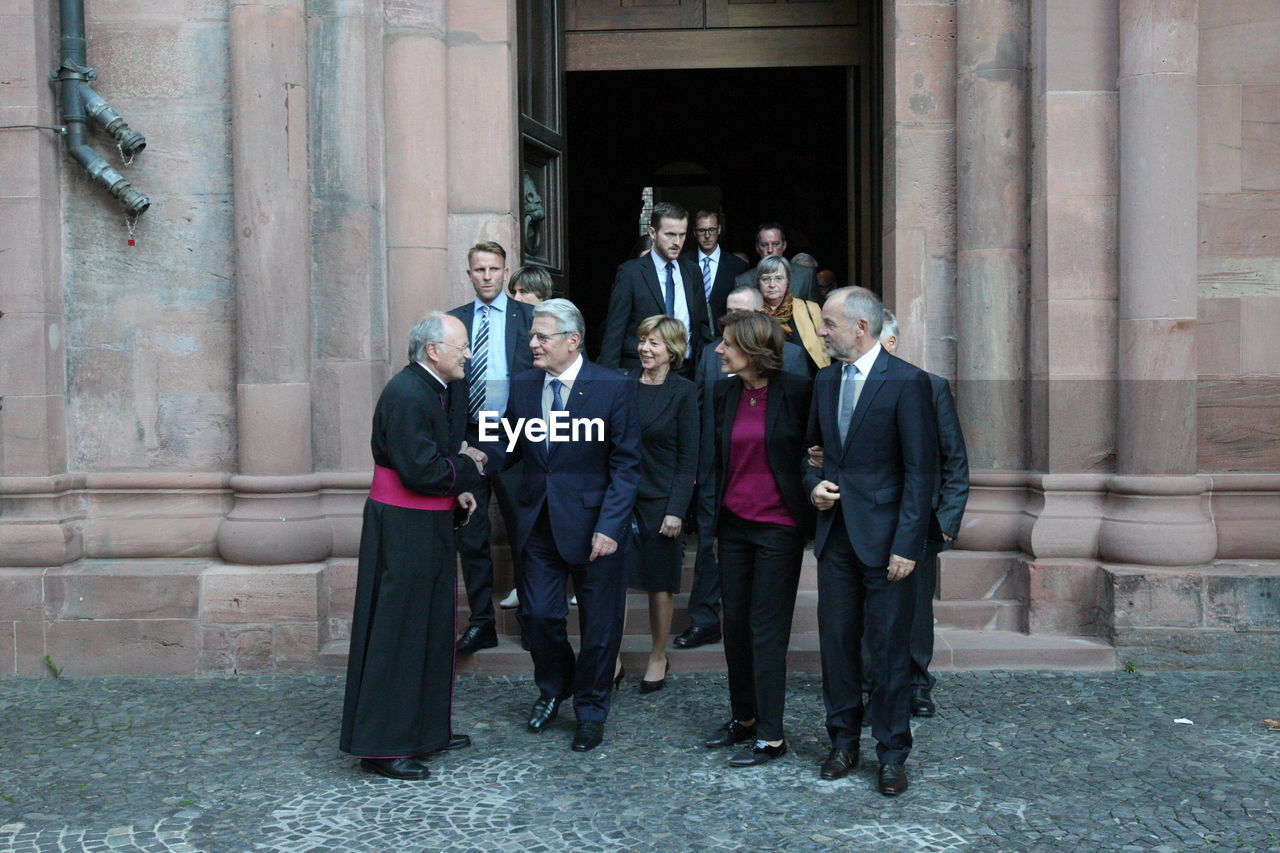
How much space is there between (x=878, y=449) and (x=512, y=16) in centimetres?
387

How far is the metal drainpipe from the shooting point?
262 inches

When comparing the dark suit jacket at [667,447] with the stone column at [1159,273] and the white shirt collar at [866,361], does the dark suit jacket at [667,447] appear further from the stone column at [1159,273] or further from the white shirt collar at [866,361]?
the stone column at [1159,273]

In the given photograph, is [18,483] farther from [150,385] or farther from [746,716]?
[746,716]

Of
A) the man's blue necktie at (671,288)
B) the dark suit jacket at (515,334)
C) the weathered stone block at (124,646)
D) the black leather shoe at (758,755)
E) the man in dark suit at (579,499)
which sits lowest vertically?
the black leather shoe at (758,755)

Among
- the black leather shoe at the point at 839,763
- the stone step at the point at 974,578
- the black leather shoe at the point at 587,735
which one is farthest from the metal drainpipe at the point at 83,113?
the stone step at the point at 974,578

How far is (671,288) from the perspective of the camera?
6.89m

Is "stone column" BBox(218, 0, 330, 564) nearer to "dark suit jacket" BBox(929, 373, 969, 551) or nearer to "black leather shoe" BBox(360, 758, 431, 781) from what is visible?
"black leather shoe" BBox(360, 758, 431, 781)

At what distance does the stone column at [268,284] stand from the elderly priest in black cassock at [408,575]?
1.87 metres

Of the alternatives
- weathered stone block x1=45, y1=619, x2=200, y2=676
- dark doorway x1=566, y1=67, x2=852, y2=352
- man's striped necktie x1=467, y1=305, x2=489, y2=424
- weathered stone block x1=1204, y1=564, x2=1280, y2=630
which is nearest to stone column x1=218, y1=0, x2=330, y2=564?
weathered stone block x1=45, y1=619, x2=200, y2=676

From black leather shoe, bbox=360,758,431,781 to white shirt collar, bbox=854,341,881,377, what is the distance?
2174mm

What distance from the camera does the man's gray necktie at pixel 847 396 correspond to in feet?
15.5

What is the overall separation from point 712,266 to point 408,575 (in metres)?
2.96

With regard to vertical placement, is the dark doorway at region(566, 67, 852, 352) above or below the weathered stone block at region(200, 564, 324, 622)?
above

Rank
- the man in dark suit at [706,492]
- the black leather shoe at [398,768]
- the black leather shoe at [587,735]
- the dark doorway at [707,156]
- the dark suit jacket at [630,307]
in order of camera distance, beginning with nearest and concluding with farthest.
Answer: the black leather shoe at [398,768]
the black leather shoe at [587,735]
the man in dark suit at [706,492]
the dark suit jacket at [630,307]
the dark doorway at [707,156]
